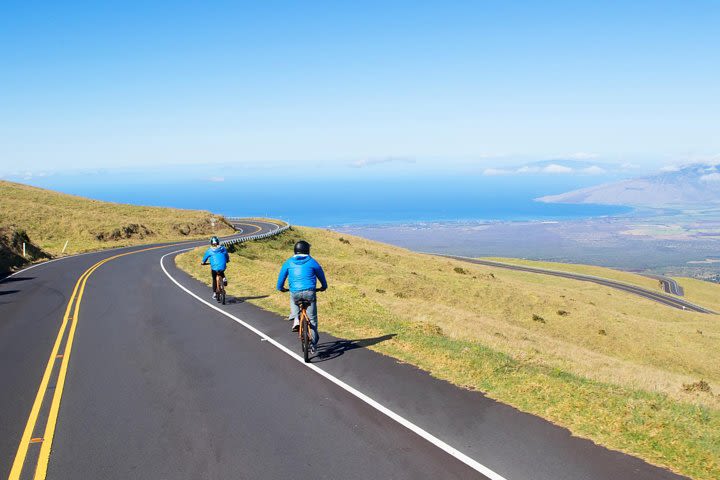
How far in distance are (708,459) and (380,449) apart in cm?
422

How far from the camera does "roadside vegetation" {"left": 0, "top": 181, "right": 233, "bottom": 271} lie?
52.3 meters

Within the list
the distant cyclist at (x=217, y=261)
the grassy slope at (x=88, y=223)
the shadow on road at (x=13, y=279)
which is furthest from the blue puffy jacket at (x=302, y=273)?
the grassy slope at (x=88, y=223)

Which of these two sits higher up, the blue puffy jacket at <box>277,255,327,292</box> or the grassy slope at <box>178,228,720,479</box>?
the blue puffy jacket at <box>277,255,327,292</box>

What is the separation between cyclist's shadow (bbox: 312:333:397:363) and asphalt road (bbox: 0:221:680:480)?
0.05 meters

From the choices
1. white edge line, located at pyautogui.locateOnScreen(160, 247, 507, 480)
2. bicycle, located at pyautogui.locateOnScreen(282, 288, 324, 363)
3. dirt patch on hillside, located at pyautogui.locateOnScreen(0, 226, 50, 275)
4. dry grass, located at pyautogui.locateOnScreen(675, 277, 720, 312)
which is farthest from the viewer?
dry grass, located at pyautogui.locateOnScreen(675, 277, 720, 312)

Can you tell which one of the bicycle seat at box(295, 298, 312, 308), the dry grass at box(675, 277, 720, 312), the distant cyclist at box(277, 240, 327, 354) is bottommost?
the dry grass at box(675, 277, 720, 312)

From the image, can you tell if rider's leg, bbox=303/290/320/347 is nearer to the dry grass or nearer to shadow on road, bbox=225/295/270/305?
shadow on road, bbox=225/295/270/305

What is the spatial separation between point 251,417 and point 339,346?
15.4 feet

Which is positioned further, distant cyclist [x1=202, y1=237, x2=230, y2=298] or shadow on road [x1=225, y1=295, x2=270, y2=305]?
shadow on road [x1=225, y1=295, x2=270, y2=305]

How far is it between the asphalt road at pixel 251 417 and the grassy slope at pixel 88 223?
3857cm

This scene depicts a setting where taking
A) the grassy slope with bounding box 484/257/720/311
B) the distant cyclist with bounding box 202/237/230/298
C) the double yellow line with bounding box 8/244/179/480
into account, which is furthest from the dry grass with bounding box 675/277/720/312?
the double yellow line with bounding box 8/244/179/480

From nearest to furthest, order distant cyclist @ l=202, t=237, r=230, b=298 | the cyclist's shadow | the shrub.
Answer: the cyclist's shadow, the shrub, distant cyclist @ l=202, t=237, r=230, b=298

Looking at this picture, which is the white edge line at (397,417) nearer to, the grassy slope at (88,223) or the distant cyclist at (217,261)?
the distant cyclist at (217,261)

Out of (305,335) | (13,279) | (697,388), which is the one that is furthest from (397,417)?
(13,279)
